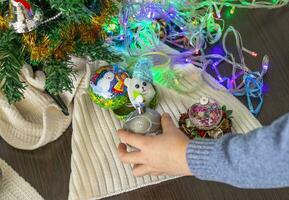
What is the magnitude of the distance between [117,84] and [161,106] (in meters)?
0.12

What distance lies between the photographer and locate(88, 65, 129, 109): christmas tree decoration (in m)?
0.91

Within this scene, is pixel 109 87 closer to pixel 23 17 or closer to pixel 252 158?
pixel 23 17

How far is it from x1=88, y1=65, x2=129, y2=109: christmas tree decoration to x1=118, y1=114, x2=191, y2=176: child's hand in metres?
0.13

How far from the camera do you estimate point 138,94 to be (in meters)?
0.89

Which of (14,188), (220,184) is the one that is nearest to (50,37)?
(14,188)

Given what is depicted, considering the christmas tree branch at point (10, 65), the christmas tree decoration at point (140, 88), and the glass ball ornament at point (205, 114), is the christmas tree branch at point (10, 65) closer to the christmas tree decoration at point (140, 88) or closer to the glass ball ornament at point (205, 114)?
the christmas tree decoration at point (140, 88)

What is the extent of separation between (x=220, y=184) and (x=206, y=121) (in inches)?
4.6

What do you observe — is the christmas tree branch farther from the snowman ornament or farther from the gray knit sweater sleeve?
the gray knit sweater sleeve

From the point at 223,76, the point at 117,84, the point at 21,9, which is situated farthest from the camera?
the point at 223,76

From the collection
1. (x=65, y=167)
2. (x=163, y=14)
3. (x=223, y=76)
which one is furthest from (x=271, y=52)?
(x=65, y=167)

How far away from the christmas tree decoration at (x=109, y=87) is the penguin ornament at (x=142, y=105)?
2cm

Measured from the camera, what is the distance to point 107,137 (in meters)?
0.94

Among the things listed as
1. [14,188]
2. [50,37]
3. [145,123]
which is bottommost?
[14,188]

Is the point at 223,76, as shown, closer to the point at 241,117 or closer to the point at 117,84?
the point at 241,117
